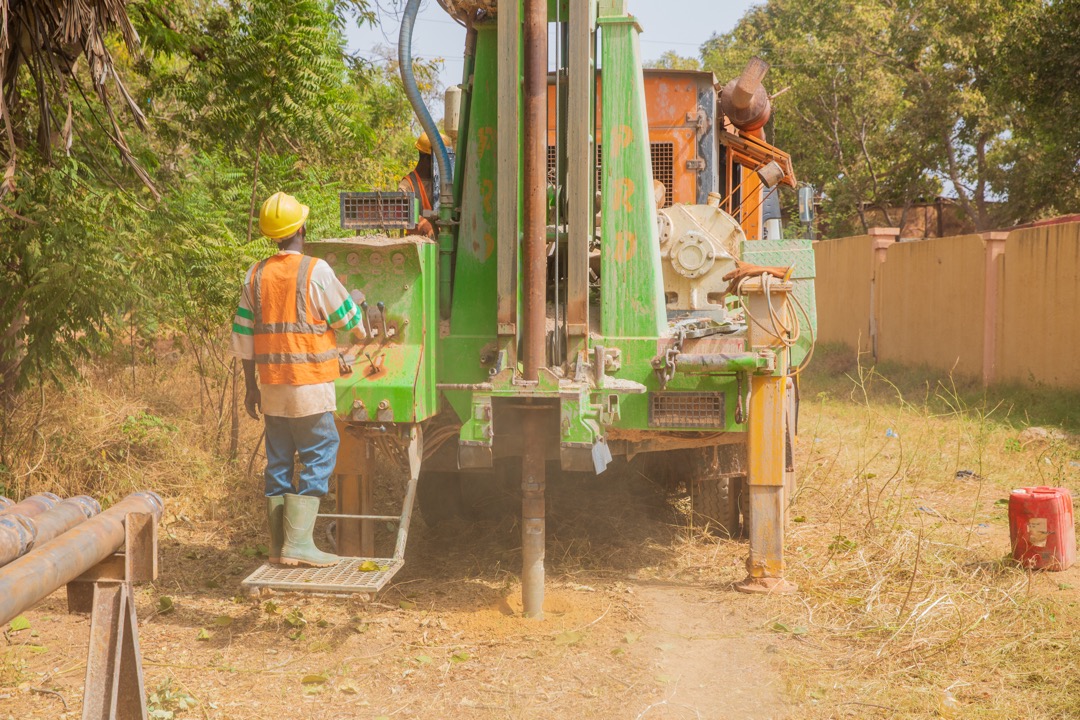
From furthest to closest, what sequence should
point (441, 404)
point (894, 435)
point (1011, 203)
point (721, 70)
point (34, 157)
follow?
point (721, 70) → point (1011, 203) → point (894, 435) → point (34, 157) → point (441, 404)


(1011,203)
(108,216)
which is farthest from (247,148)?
(1011,203)

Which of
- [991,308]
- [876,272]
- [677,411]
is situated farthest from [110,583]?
[876,272]

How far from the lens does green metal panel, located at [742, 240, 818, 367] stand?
19.2 feet

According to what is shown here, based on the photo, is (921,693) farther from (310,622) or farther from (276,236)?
(276,236)

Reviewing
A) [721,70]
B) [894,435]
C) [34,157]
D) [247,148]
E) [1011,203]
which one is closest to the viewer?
[34,157]

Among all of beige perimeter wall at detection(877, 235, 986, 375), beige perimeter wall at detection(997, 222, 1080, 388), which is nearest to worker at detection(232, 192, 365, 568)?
beige perimeter wall at detection(997, 222, 1080, 388)

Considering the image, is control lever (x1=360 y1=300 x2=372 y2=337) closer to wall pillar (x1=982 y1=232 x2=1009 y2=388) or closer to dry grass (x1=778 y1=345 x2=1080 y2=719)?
dry grass (x1=778 y1=345 x2=1080 y2=719)

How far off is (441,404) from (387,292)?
26.4 inches

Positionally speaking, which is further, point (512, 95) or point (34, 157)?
point (34, 157)

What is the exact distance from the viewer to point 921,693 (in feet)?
12.6

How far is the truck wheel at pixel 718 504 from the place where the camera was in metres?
6.06

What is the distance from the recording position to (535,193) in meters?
4.51

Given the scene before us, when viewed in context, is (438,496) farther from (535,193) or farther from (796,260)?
(796,260)

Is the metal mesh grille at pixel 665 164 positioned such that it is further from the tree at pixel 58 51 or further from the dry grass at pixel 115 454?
the dry grass at pixel 115 454
